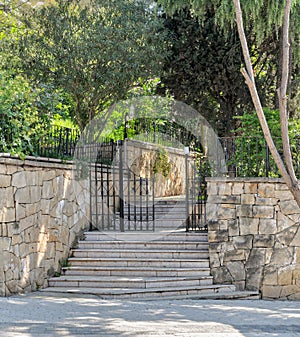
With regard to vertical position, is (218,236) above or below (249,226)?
below

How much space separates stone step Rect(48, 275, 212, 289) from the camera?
34.2 feet

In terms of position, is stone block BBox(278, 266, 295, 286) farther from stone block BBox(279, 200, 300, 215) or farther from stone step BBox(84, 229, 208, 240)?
stone step BBox(84, 229, 208, 240)

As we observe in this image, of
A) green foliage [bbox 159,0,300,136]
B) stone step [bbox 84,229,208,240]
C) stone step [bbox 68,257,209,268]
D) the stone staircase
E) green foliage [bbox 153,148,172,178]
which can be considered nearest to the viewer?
the stone staircase

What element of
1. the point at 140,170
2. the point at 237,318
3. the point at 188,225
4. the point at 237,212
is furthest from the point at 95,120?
the point at 237,318

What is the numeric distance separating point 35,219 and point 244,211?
12.6ft

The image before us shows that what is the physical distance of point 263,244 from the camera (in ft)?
35.8

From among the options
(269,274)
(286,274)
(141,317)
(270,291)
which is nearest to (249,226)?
(269,274)

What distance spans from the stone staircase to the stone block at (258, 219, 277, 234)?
1160 mm

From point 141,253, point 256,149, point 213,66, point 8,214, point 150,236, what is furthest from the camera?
point 213,66

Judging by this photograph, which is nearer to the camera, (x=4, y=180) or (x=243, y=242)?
(x=4, y=180)

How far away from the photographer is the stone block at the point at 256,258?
35.8 ft

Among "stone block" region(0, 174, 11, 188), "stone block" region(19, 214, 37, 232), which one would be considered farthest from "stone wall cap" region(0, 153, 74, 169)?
"stone block" region(19, 214, 37, 232)

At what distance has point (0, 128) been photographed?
9.37 meters

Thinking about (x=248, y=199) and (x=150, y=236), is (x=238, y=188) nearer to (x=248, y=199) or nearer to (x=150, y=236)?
(x=248, y=199)
